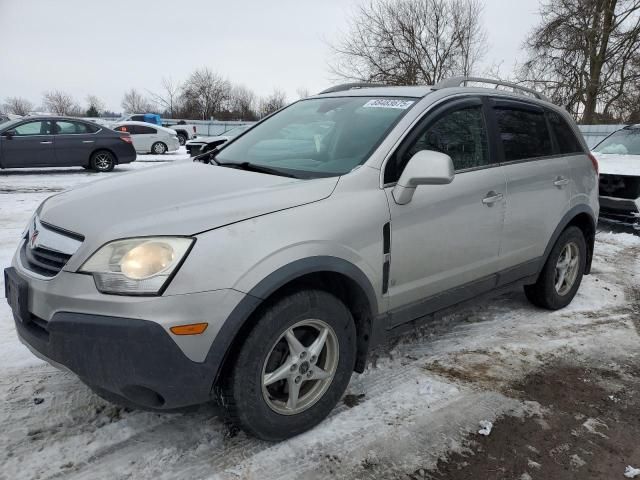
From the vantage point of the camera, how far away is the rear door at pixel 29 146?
11766mm

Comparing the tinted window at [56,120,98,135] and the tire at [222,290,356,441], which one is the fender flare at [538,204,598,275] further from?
the tinted window at [56,120,98,135]

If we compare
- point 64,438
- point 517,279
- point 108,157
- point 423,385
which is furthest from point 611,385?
point 108,157

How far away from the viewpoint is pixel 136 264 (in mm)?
2018

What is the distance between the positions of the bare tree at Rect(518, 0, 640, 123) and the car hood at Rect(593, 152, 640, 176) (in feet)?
50.9

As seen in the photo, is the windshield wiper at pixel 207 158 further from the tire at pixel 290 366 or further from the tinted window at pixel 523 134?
the tinted window at pixel 523 134

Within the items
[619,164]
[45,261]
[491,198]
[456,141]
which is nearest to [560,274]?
[491,198]

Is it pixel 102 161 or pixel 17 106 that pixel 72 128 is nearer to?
pixel 102 161

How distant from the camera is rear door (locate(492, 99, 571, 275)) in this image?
3.52 metres

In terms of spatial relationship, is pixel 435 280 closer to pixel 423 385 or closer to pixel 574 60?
pixel 423 385

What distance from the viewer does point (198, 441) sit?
2447mm

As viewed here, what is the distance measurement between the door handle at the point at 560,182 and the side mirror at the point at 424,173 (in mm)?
1741

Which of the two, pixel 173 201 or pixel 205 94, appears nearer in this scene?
pixel 173 201

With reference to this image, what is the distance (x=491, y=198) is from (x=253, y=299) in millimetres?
1902

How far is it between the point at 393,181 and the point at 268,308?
1012 millimetres
